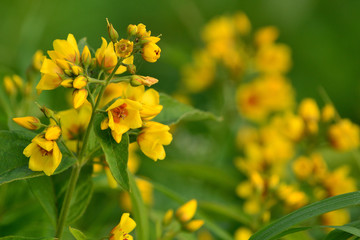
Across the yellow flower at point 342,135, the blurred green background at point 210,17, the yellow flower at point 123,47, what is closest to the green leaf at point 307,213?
the yellow flower at point 123,47

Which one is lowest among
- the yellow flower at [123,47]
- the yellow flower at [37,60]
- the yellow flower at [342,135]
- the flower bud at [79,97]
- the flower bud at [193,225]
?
the flower bud at [193,225]

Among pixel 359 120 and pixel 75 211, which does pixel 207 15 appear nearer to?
pixel 359 120

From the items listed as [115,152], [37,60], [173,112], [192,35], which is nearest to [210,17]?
[192,35]

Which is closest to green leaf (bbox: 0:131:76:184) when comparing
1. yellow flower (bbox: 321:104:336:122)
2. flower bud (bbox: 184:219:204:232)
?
flower bud (bbox: 184:219:204:232)

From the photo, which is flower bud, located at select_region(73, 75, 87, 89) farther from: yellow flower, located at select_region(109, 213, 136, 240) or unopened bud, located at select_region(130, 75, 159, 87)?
yellow flower, located at select_region(109, 213, 136, 240)

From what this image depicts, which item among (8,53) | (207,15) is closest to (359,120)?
(207,15)

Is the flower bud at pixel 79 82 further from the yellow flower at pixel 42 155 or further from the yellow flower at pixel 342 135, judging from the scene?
the yellow flower at pixel 342 135
